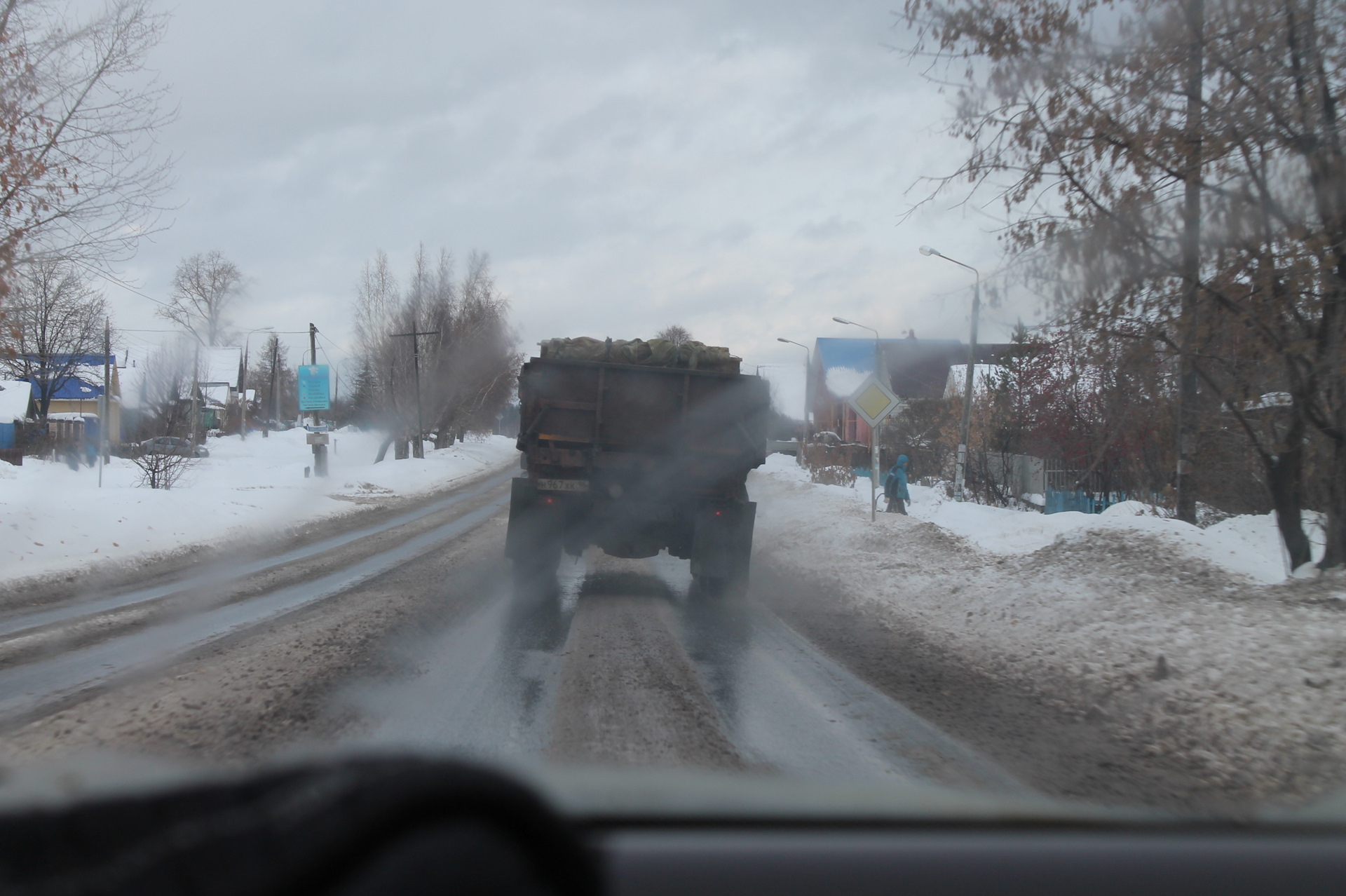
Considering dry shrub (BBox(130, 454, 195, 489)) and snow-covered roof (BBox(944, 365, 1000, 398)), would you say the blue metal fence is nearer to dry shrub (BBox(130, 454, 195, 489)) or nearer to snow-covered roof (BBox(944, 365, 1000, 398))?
snow-covered roof (BBox(944, 365, 1000, 398))

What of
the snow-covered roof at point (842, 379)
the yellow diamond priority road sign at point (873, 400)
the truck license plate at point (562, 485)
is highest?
the snow-covered roof at point (842, 379)

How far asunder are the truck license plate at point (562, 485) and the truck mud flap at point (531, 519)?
0.28 feet

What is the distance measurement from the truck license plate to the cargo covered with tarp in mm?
1417

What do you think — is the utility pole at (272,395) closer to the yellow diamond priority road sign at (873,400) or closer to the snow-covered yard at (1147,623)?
the yellow diamond priority road sign at (873,400)

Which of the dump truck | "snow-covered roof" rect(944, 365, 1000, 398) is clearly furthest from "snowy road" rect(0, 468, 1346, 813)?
"snow-covered roof" rect(944, 365, 1000, 398)

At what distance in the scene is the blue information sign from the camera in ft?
111

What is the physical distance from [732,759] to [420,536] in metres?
12.2

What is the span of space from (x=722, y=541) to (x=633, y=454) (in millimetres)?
1414

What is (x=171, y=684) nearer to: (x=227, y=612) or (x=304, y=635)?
(x=304, y=635)

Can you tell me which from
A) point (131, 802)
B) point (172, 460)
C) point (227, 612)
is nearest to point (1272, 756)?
point (131, 802)

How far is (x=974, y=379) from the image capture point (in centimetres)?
3566

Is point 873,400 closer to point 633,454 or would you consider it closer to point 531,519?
point 633,454

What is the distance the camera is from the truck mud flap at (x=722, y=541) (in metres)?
9.95

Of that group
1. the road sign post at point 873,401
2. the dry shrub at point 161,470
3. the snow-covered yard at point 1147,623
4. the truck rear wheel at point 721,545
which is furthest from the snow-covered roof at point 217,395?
the truck rear wheel at point 721,545
